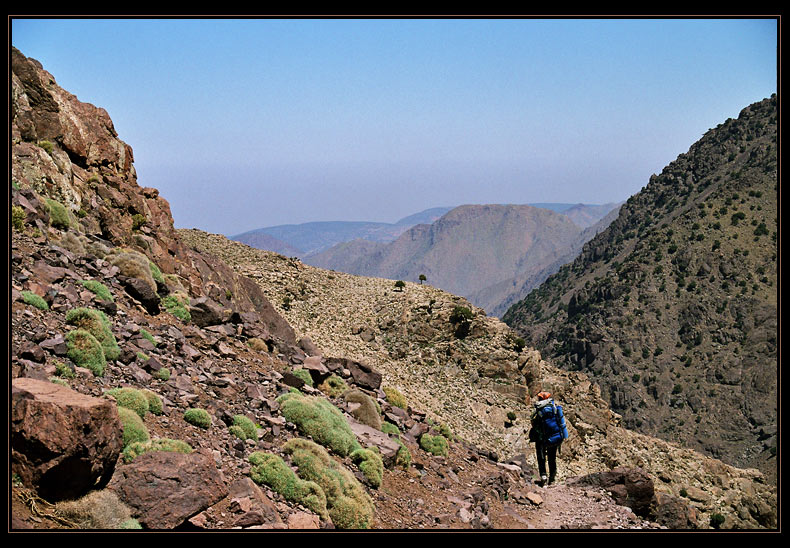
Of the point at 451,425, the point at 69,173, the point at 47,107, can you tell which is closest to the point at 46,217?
the point at 69,173

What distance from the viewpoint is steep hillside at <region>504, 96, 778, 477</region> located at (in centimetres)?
8681

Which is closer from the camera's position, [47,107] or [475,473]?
[475,473]

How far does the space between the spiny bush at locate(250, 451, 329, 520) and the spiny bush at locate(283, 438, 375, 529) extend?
1.15ft

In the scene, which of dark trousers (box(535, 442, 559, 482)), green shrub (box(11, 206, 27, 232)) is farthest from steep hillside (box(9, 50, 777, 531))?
dark trousers (box(535, 442, 559, 482))

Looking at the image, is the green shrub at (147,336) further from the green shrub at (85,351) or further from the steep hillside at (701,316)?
the steep hillside at (701,316)

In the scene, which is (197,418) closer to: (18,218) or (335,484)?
(335,484)

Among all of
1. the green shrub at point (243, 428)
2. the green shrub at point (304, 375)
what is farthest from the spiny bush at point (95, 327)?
the green shrub at point (304, 375)

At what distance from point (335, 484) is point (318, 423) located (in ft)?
8.69

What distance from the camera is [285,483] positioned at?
11.0m

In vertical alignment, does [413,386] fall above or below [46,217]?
below

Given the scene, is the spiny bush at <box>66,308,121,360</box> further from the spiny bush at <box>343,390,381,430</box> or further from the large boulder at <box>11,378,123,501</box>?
the spiny bush at <box>343,390,381,430</box>

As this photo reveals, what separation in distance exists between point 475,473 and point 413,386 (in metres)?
18.2
